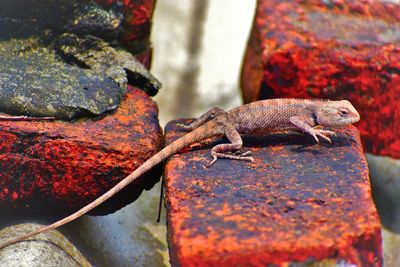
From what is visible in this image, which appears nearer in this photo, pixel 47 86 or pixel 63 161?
pixel 63 161

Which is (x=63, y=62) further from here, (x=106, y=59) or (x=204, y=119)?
(x=204, y=119)

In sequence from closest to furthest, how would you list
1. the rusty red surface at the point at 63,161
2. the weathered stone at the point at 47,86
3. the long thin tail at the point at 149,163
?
1. the long thin tail at the point at 149,163
2. the rusty red surface at the point at 63,161
3. the weathered stone at the point at 47,86

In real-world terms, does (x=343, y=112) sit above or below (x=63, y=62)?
below

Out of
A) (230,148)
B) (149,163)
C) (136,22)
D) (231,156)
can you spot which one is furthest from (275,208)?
(136,22)

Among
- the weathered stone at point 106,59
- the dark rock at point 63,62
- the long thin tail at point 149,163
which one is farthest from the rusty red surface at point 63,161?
the weathered stone at point 106,59

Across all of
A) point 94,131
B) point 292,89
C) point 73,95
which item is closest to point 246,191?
point 94,131


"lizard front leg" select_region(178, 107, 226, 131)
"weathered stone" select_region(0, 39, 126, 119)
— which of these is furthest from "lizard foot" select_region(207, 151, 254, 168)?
"weathered stone" select_region(0, 39, 126, 119)

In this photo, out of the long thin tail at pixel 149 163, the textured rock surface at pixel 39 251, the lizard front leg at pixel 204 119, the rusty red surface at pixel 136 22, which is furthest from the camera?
the rusty red surface at pixel 136 22

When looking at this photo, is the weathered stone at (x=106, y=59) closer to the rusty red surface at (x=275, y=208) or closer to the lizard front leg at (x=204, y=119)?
the lizard front leg at (x=204, y=119)
